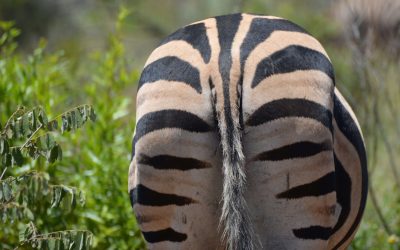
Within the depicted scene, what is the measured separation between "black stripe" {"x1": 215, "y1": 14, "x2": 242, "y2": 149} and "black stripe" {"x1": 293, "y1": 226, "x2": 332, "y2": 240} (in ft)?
1.40

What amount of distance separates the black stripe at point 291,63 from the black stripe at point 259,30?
8cm

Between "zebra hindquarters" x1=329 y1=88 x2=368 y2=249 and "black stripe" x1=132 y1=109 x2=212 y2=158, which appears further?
"zebra hindquarters" x1=329 y1=88 x2=368 y2=249

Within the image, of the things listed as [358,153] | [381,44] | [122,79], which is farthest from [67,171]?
[381,44]

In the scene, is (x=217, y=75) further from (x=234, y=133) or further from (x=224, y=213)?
(x=224, y=213)

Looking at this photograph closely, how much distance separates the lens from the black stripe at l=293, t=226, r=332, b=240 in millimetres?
3178

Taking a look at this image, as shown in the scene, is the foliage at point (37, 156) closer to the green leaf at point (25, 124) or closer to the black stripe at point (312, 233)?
the green leaf at point (25, 124)

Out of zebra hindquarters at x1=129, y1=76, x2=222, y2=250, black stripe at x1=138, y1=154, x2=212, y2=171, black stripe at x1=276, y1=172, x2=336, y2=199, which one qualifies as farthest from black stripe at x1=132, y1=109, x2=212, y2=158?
black stripe at x1=276, y1=172, x2=336, y2=199

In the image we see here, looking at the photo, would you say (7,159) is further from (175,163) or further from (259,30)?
(259,30)

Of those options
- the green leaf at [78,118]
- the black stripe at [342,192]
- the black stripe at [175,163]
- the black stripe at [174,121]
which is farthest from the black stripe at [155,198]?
the black stripe at [342,192]

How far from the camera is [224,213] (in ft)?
10.2

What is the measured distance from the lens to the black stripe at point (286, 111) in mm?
3139

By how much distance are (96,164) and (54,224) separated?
0.51 metres

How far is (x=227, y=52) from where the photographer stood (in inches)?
127

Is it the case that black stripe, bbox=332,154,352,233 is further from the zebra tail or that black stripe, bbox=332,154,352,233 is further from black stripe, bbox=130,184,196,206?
black stripe, bbox=130,184,196,206
